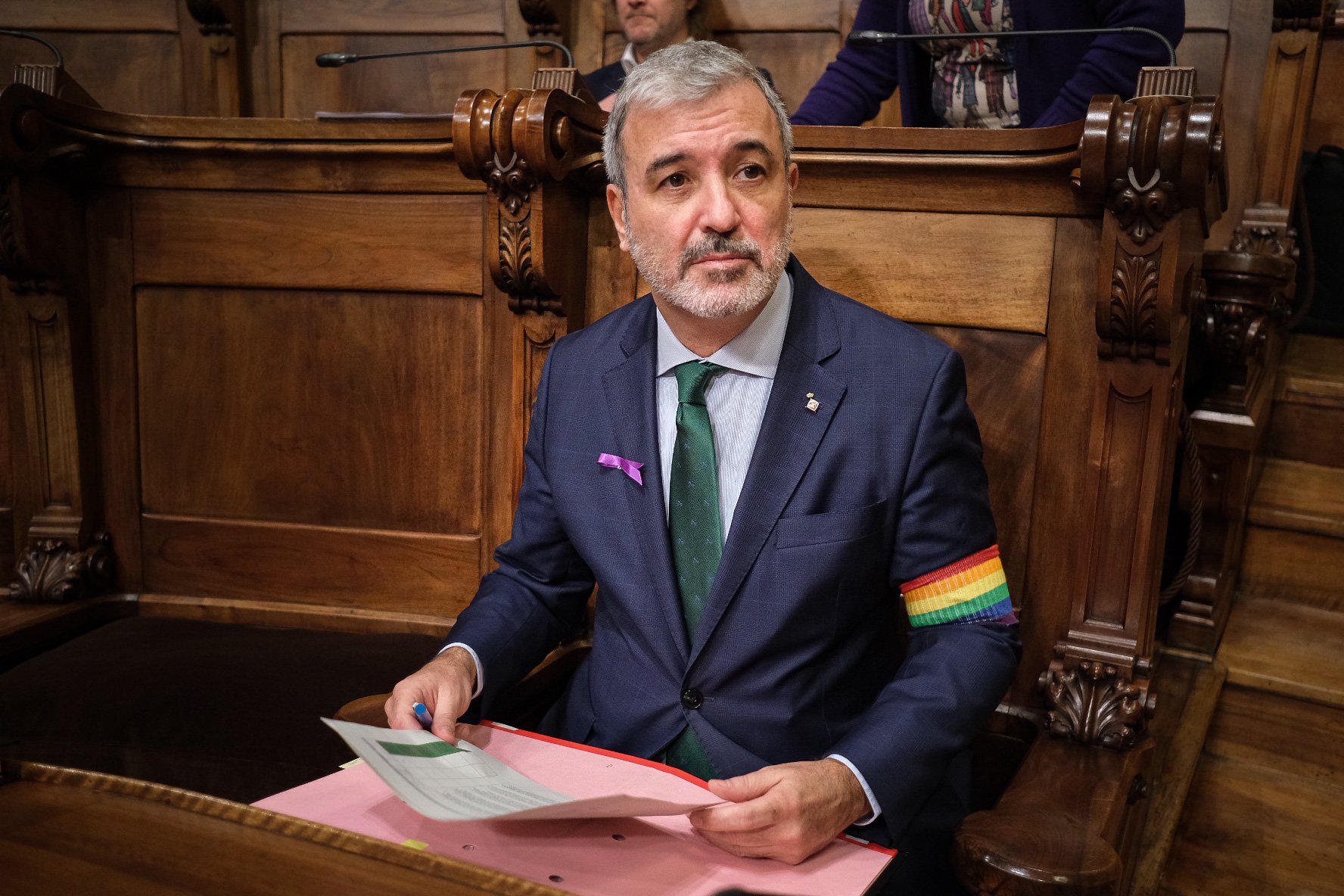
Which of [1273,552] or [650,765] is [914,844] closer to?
[650,765]

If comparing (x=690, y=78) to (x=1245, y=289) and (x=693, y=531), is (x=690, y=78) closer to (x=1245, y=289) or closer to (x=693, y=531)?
(x=693, y=531)

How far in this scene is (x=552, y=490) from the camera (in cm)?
127

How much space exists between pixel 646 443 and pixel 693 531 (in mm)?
111

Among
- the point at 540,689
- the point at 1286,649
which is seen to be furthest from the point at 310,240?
the point at 1286,649

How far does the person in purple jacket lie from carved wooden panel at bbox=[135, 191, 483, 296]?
24.8 inches

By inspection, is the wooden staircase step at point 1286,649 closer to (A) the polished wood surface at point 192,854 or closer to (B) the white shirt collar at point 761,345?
(B) the white shirt collar at point 761,345

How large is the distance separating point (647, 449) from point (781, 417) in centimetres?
15

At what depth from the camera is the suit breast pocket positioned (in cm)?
112

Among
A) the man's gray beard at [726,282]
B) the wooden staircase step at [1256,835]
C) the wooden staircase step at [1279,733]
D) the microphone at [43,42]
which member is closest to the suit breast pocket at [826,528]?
the man's gray beard at [726,282]

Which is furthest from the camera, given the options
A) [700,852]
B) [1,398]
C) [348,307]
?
[1,398]

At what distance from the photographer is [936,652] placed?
109 centimetres

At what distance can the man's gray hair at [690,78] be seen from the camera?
45.6 inches

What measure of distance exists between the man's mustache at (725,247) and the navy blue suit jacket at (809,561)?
0.09 meters

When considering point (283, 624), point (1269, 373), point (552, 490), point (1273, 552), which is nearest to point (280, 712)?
point (283, 624)
